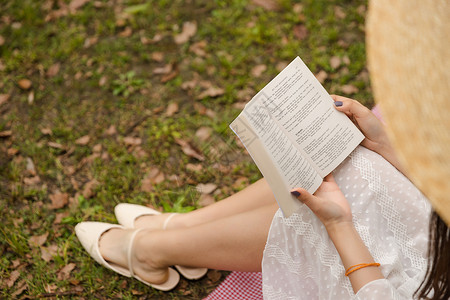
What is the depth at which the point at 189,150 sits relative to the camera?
315 centimetres

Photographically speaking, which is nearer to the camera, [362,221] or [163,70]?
[362,221]

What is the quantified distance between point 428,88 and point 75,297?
7.13ft

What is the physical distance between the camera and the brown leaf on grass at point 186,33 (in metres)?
3.68

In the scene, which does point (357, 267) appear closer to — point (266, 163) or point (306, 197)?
point (306, 197)

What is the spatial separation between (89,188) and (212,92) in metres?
1.11

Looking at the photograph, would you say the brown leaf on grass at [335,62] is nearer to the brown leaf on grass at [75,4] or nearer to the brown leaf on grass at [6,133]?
the brown leaf on grass at [75,4]

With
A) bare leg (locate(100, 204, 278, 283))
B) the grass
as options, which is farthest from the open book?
the grass

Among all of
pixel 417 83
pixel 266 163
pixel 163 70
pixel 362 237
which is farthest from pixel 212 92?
pixel 417 83

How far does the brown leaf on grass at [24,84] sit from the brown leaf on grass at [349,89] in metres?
2.32

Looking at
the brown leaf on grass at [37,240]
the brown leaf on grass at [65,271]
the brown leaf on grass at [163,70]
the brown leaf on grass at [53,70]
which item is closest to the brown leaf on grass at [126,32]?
Answer: the brown leaf on grass at [163,70]

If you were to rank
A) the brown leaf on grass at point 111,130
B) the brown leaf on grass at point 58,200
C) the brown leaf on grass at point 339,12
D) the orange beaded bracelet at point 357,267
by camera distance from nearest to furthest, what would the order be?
the orange beaded bracelet at point 357,267, the brown leaf on grass at point 58,200, the brown leaf on grass at point 111,130, the brown leaf on grass at point 339,12

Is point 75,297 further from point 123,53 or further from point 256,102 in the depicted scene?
point 123,53

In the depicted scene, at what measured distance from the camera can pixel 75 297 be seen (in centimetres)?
258

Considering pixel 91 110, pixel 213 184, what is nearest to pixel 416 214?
pixel 213 184
